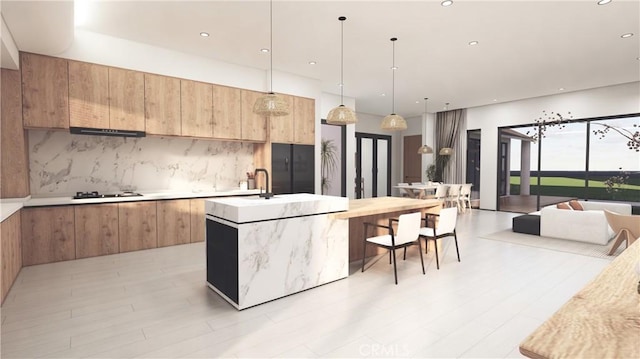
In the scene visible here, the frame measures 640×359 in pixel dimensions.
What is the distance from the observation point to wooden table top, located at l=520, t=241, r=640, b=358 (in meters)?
0.87

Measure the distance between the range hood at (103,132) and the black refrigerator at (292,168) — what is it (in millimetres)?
2363

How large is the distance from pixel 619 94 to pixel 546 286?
6.73m

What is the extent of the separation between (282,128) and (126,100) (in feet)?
8.84

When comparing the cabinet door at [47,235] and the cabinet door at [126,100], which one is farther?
the cabinet door at [126,100]

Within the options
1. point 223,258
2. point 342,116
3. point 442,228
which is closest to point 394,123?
point 342,116

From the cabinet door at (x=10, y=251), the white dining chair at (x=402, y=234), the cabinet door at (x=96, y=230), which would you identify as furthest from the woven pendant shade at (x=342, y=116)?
the cabinet door at (x=10, y=251)

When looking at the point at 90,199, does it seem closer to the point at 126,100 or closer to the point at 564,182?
the point at 126,100

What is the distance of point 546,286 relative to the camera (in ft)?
12.1

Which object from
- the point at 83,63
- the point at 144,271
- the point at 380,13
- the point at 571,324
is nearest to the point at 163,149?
the point at 83,63

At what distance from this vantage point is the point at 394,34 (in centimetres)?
480

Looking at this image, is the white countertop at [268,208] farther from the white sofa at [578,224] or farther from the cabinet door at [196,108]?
the white sofa at [578,224]

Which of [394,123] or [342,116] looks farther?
[394,123]

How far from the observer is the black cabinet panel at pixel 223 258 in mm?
3072

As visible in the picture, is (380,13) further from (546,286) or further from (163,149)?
(163,149)
